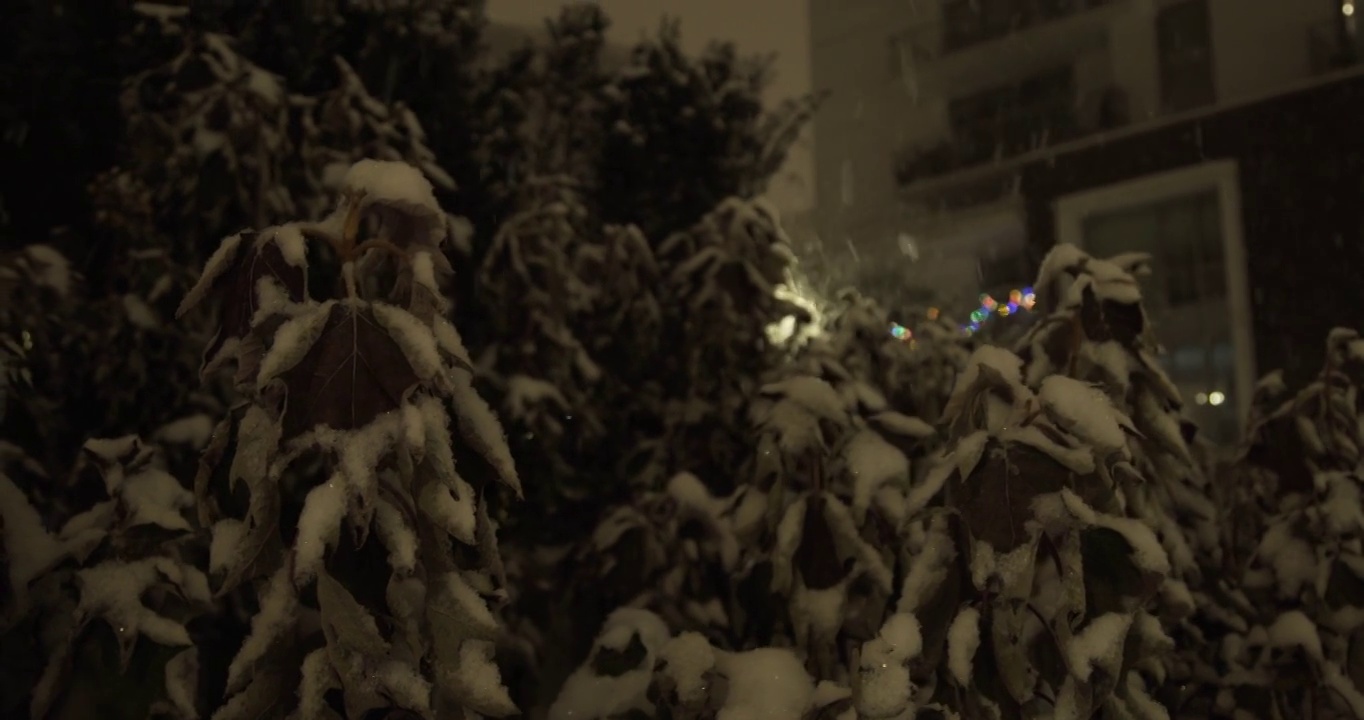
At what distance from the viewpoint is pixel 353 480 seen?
4.43 feet

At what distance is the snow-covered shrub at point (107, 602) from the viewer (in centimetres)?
169

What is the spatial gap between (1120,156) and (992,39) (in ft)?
9.57

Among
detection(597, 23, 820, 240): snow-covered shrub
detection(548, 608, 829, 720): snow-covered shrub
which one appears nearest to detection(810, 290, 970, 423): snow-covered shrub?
detection(548, 608, 829, 720): snow-covered shrub

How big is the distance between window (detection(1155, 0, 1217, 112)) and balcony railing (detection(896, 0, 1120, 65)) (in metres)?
1.26

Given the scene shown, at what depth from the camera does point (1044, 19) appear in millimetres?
15922

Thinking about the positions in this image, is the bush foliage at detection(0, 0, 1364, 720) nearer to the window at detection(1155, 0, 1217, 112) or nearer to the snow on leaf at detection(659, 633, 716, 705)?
the snow on leaf at detection(659, 633, 716, 705)

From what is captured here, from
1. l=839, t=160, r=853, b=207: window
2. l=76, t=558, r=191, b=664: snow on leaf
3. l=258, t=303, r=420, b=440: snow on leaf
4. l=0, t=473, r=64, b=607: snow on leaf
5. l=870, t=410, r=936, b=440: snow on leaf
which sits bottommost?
l=76, t=558, r=191, b=664: snow on leaf

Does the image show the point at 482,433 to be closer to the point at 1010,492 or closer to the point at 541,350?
the point at 1010,492

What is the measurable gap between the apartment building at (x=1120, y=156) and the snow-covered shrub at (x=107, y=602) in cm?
951

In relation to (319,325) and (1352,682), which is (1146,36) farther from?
(319,325)

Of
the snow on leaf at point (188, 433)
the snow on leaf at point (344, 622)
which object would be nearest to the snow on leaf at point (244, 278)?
the snow on leaf at point (344, 622)

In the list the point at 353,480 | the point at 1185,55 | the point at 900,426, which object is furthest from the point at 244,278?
the point at 1185,55

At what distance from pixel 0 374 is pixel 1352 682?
2941 millimetres

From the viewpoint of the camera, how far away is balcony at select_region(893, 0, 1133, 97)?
604 inches
